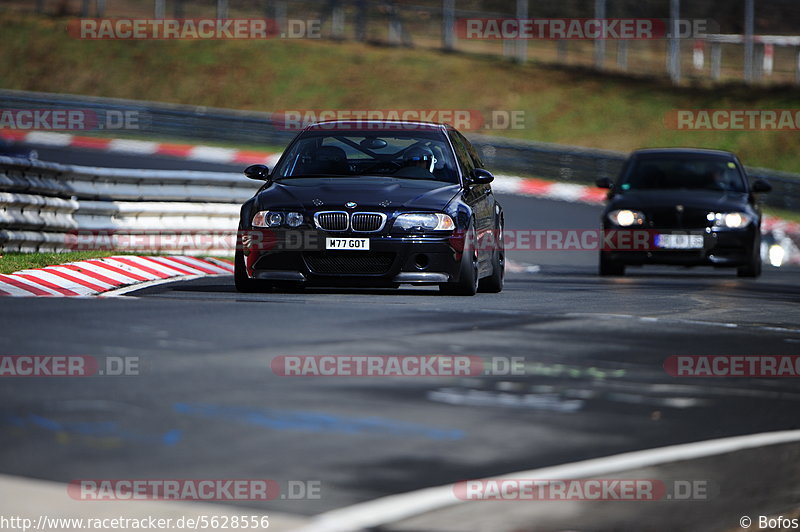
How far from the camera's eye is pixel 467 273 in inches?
498

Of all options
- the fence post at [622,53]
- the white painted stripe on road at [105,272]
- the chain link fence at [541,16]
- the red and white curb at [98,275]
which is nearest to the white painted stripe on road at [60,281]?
the red and white curb at [98,275]

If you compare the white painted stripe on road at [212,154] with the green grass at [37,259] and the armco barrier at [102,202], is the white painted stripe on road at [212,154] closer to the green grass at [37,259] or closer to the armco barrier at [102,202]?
the armco barrier at [102,202]

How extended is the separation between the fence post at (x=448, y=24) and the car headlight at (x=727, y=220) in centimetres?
2955

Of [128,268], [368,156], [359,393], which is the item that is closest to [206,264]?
[128,268]

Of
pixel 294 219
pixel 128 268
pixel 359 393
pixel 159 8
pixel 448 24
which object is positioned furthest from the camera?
pixel 448 24

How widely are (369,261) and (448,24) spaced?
37004 millimetres

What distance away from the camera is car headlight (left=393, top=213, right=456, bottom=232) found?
12.4 meters

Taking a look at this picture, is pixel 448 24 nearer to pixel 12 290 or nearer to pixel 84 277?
pixel 84 277

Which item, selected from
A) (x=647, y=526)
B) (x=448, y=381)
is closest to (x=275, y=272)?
(x=448, y=381)

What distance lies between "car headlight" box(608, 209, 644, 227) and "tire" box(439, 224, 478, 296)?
17.1 feet

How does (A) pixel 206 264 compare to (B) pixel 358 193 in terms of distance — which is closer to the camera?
(B) pixel 358 193

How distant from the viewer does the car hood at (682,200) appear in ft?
58.2

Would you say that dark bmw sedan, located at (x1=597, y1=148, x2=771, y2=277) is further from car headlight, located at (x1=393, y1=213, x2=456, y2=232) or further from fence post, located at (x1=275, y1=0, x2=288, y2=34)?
fence post, located at (x1=275, y1=0, x2=288, y2=34)

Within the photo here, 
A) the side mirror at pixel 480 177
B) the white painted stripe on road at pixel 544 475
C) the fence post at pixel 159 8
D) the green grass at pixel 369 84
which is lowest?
the white painted stripe on road at pixel 544 475
